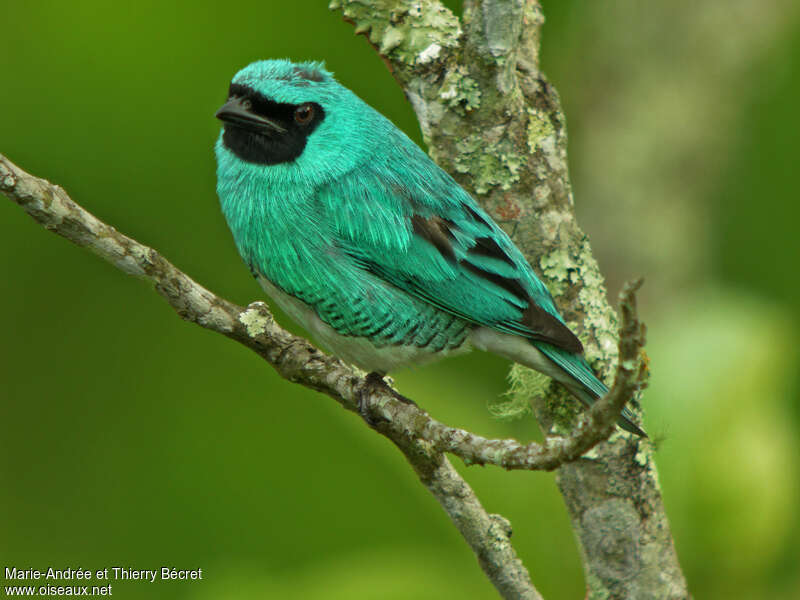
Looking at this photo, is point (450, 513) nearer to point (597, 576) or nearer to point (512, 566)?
point (512, 566)

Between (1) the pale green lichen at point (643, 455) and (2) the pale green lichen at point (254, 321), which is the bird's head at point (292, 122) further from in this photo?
(1) the pale green lichen at point (643, 455)

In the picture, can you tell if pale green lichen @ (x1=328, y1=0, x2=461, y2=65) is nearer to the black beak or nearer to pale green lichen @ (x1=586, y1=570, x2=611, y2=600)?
the black beak

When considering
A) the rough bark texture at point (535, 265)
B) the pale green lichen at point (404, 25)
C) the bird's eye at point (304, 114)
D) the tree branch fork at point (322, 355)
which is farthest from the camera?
the bird's eye at point (304, 114)

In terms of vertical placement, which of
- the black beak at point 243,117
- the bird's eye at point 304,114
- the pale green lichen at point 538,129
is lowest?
the pale green lichen at point 538,129

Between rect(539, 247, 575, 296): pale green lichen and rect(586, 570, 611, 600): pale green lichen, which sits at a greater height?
rect(539, 247, 575, 296): pale green lichen

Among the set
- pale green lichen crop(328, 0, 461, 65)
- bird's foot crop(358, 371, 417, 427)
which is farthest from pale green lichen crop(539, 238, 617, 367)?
pale green lichen crop(328, 0, 461, 65)

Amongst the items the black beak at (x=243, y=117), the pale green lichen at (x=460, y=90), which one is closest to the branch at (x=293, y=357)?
the black beak at (x=243, y=117)
